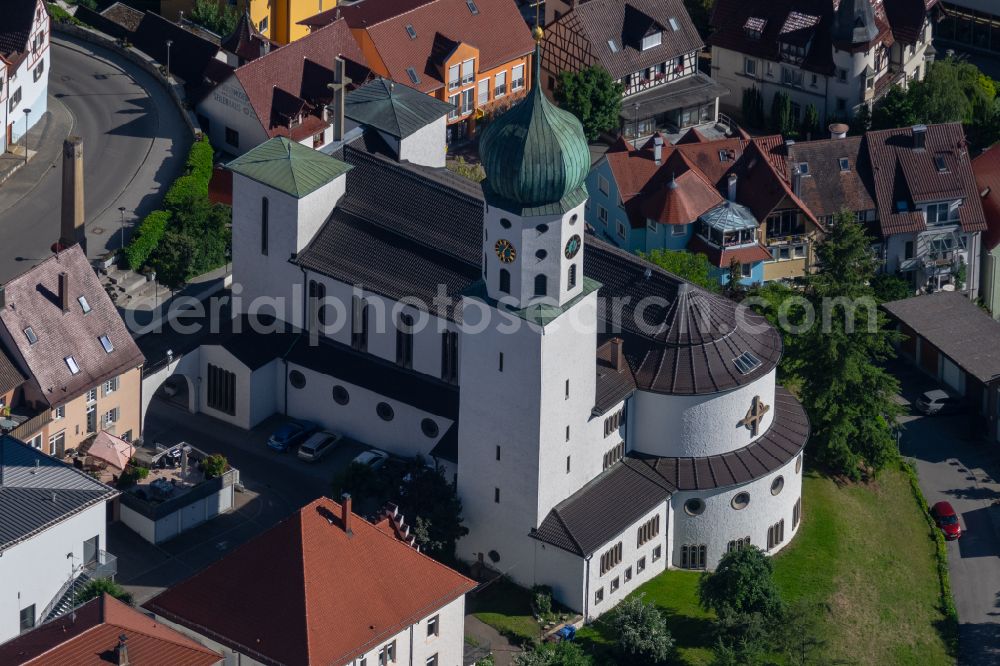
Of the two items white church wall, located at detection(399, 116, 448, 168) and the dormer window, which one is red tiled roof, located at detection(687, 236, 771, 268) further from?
the dormer window

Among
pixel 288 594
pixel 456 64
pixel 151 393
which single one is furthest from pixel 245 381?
pixel 456 64

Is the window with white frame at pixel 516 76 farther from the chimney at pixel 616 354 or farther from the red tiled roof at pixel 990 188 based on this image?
the chimney at pixel 616 354

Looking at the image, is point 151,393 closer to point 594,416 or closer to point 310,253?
point 310,253

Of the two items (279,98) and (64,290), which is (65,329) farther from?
(279,98)

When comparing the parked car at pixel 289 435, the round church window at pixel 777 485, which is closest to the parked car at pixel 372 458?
the parked car at pixel 289 435

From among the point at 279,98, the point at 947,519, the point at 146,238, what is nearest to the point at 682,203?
the point at 279,98

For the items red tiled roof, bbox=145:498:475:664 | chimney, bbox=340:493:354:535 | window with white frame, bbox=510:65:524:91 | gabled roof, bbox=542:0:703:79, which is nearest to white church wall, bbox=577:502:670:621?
red tiled roof, bbox=145:498:475:664
